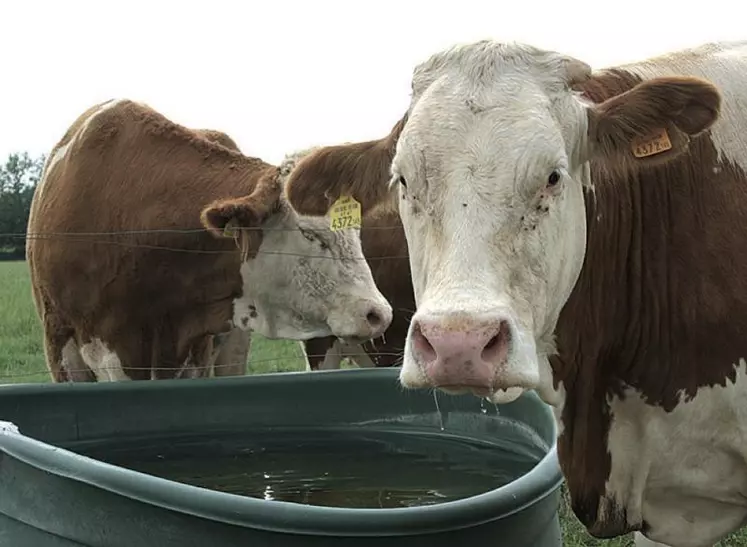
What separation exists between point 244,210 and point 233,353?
67.7 inches

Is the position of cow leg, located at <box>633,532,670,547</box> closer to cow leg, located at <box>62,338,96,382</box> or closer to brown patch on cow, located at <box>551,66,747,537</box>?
brown patch on cow, located at <box>551,66,747,537</box>

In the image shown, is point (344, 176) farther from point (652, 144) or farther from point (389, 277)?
point (389, 277)

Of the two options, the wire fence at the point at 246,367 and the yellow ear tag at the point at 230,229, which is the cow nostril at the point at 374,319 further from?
the yellow ear tag at the point at 230,229

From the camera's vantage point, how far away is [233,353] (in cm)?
660

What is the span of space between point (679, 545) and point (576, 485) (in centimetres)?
41

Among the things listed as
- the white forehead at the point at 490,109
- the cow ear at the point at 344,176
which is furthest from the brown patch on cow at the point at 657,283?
the cow ear at the point at 344,176

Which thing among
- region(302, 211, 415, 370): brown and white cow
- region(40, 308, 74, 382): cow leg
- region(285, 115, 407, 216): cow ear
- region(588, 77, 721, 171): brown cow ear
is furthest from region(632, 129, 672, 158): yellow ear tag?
region(302, 211, 415, 370): brown and white cow

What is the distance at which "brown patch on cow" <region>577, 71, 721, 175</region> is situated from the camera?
8.27 feet

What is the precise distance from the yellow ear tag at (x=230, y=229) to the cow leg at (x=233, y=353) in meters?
1.35

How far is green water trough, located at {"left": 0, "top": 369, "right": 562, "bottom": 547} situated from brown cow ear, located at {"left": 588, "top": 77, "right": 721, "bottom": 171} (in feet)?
3.17

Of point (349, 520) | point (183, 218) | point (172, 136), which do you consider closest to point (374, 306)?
point (183, 218)

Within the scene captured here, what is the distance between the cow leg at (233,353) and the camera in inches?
255

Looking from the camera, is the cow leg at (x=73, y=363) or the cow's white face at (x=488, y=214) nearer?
the cow's white face at (x=488, y=214)

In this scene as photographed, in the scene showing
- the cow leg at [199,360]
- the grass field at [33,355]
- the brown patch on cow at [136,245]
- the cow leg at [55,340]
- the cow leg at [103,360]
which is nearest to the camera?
the grass field at [33,355]
